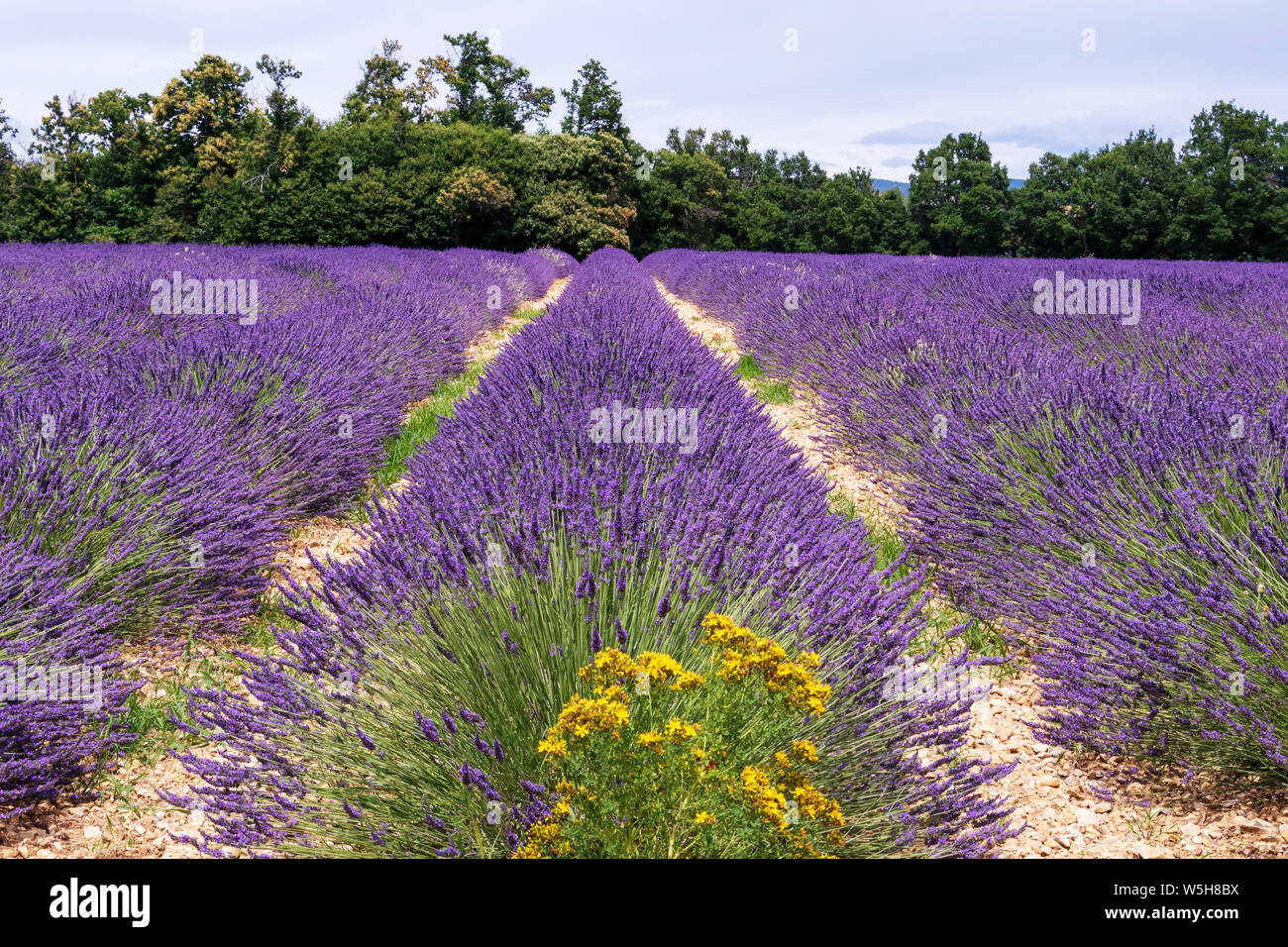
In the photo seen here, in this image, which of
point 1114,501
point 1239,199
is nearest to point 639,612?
point 1114,501

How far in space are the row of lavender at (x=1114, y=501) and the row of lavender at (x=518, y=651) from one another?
53 centimetres

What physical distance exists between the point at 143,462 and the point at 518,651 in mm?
2024

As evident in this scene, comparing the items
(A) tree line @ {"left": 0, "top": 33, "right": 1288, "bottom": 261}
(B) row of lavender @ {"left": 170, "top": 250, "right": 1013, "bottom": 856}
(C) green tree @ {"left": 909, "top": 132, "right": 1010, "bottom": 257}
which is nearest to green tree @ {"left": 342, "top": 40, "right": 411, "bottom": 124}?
(A) tree line @ {"left": 0, "top": 33, "right": 1288, "bottom": 261}

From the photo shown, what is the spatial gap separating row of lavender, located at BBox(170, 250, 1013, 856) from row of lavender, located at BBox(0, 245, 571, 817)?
0.39 metres

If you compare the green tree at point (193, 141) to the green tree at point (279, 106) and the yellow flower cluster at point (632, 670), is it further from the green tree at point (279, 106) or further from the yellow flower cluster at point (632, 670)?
the yellow flower cluster at point (632, 670)

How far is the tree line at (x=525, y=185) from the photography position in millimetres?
24250

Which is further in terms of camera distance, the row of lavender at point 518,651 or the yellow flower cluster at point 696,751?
the row of lavender at point 518,651

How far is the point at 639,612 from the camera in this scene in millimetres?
1823

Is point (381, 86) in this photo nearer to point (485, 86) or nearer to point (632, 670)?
point (485, 86)

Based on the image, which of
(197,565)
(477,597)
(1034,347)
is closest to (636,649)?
(477,597)

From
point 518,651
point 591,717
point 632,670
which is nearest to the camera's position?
point 591,717

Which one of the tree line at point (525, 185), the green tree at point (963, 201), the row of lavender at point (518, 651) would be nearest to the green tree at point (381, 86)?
the tree line at point (525, 185)

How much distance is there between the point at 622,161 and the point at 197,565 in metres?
28.7

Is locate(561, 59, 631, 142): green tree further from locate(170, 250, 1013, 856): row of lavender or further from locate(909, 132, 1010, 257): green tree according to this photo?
locate(170, 250, 1013, 856): row of lavender
